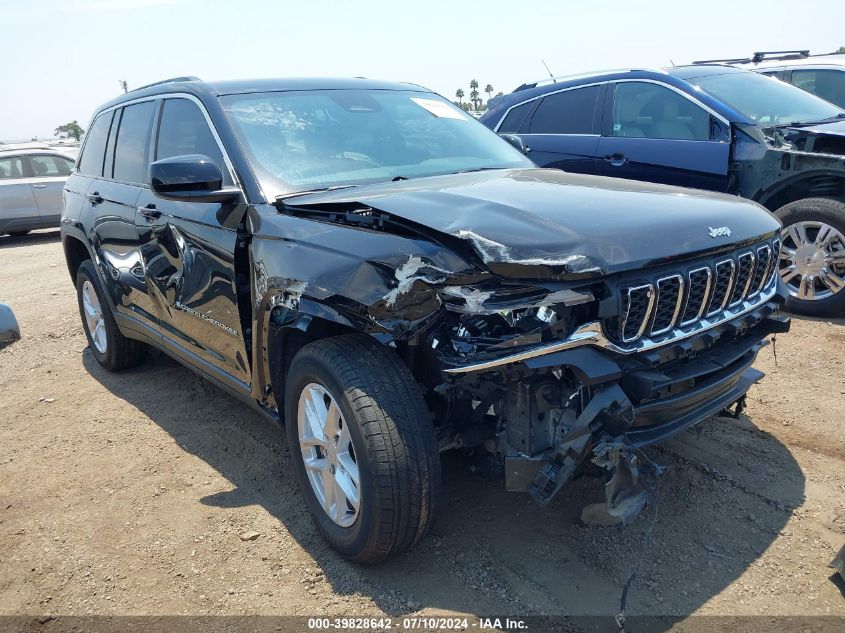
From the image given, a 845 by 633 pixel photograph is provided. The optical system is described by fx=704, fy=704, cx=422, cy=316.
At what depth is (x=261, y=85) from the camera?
3.71m

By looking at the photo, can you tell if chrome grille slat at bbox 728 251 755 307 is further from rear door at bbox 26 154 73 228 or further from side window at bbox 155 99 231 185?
rear door at bbox 26 154 73 228

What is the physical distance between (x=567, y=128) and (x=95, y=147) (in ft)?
13.4

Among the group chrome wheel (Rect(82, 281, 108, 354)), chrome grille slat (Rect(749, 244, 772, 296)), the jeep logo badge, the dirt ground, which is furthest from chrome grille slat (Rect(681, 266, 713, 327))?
chrome wheel (Rect(82, 281, 108, 354))

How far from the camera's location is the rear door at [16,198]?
12.8 m

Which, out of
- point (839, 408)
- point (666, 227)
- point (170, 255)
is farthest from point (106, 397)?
point (839, 408)

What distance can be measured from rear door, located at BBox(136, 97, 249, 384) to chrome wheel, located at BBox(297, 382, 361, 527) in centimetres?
58

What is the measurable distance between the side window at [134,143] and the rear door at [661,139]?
384 cm

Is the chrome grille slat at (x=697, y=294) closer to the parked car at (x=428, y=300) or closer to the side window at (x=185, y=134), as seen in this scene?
the parked car at (x=428, y=300)

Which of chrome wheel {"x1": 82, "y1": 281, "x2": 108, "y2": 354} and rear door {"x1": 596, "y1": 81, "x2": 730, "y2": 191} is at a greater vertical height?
rear door {"x1": 596, "y1": 81, "x2": 730, "y2": 191}

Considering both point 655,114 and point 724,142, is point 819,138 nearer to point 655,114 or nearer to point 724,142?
point 724,142

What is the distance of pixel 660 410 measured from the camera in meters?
2.41

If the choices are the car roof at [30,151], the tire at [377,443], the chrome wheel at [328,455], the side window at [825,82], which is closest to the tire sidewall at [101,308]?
the chrome wheel at [328,455]

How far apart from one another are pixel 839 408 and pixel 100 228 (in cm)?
464

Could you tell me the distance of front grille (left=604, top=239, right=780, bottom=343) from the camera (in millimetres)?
2338
